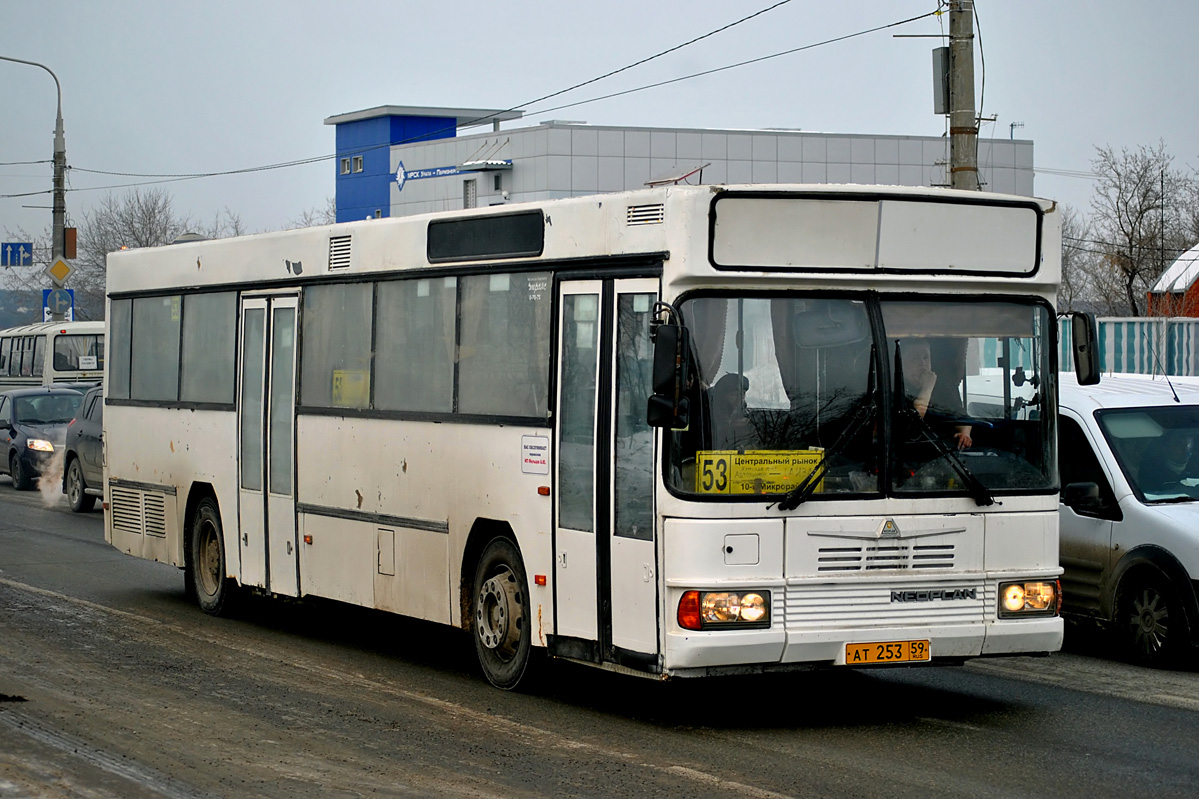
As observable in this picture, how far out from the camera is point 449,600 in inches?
399

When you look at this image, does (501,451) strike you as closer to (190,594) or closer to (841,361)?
(841,361)

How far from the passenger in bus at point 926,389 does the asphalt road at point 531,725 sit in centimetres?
163

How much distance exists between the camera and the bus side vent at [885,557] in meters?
8.27

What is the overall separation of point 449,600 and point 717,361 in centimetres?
285

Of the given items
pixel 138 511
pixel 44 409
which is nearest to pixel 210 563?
pixel 138 511

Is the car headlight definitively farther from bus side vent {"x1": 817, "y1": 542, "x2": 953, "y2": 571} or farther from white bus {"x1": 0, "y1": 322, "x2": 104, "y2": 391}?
white bus {"x1": 0, "y1": 322, "x2": 104, "y2": 391}

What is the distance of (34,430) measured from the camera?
27.9 metres

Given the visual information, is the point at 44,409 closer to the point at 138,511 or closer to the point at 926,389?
the point at 138,511

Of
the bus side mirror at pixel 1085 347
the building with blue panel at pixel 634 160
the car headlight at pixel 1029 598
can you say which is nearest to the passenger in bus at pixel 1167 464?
the bus side mirror at pixel 1085 347

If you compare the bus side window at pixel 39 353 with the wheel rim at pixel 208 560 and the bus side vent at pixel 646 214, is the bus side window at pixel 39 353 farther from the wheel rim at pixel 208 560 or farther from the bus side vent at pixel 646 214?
the bus side vent at pixel 646 214

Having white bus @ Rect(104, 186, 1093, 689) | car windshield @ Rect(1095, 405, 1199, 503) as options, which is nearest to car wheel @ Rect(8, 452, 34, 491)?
white bus @ Rect(104, 186, 1093, 689)

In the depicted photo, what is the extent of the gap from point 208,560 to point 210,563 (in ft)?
0.15

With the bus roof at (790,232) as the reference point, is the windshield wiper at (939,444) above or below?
below

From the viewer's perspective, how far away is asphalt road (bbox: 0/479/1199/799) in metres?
7.27
